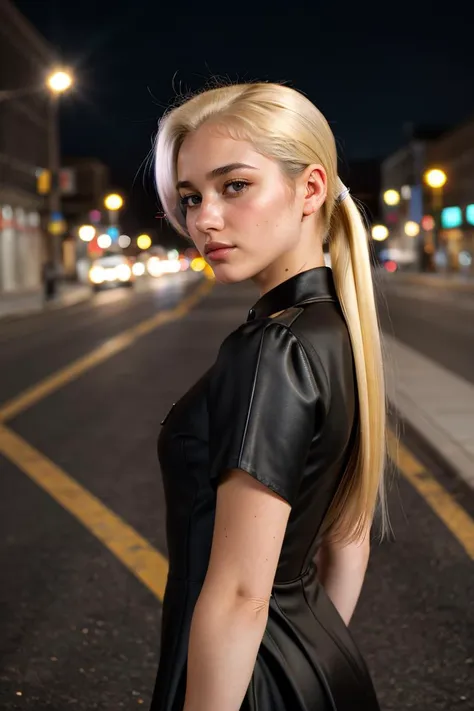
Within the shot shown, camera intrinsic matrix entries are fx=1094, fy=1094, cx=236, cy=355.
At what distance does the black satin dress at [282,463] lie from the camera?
5.56 feet

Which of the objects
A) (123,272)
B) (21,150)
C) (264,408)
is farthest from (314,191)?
(21,150)

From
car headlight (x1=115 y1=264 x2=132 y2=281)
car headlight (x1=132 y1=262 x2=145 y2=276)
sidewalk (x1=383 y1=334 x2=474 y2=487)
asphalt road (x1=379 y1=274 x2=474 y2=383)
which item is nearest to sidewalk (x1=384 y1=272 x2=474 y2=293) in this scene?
asphalt road (x1=379 y1=274 x2=474 y2=383)

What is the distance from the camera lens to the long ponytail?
1907mm

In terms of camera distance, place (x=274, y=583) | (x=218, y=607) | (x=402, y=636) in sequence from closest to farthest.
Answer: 1. (x=218, y=607)
2. (x=274, y=583)
3. (x=402, y=636)

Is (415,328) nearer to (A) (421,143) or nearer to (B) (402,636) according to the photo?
(B) (402,636)

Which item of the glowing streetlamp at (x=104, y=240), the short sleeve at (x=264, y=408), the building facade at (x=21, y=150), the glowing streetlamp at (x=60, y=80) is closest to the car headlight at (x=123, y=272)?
the building facade at (x=21, y=150)

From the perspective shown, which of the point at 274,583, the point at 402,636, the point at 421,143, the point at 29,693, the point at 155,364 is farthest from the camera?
the point at 421,143

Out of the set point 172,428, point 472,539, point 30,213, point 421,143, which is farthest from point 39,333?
point 421,143

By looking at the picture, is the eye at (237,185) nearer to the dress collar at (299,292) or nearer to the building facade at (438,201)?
the dress collar at (299,292)

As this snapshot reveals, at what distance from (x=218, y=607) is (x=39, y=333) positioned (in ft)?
74.9

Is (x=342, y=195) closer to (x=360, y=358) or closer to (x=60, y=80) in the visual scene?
(x=360, y=358)

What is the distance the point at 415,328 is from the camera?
23406mm

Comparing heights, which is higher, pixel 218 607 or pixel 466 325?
pixel 218 607

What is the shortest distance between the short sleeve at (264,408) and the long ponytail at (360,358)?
7.6 inches
